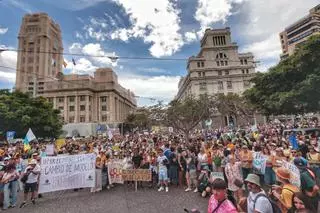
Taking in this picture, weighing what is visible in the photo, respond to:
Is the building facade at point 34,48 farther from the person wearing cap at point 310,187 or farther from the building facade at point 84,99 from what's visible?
the person wearing cap at point 310,187

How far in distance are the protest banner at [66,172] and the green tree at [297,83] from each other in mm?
16054

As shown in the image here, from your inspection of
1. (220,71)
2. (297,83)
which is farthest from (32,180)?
(220,71)

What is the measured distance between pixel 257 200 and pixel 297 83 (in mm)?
17806

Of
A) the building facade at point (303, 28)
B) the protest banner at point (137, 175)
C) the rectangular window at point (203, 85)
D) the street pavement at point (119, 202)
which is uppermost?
the building facade at point (303, 28)

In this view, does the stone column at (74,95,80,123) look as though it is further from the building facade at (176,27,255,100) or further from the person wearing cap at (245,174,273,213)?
the person wearing cap at (245,174,273,213)

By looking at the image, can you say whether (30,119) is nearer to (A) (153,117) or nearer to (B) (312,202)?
(A) (153,117)

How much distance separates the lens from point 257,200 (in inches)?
127

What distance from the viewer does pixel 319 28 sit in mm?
71000

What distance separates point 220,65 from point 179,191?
61.0 m

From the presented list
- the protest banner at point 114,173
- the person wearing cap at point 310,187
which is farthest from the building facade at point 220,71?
the person wearing cap at point 310,187

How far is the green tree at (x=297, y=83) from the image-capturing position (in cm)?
1611

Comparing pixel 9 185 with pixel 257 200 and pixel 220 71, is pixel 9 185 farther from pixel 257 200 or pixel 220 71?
pixel 220 71

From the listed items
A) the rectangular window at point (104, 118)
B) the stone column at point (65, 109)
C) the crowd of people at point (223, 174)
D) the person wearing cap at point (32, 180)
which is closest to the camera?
the crowd of people at point (223, 174)

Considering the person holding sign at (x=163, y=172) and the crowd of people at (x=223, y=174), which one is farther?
the person holding sign at (x=163, y=172)
